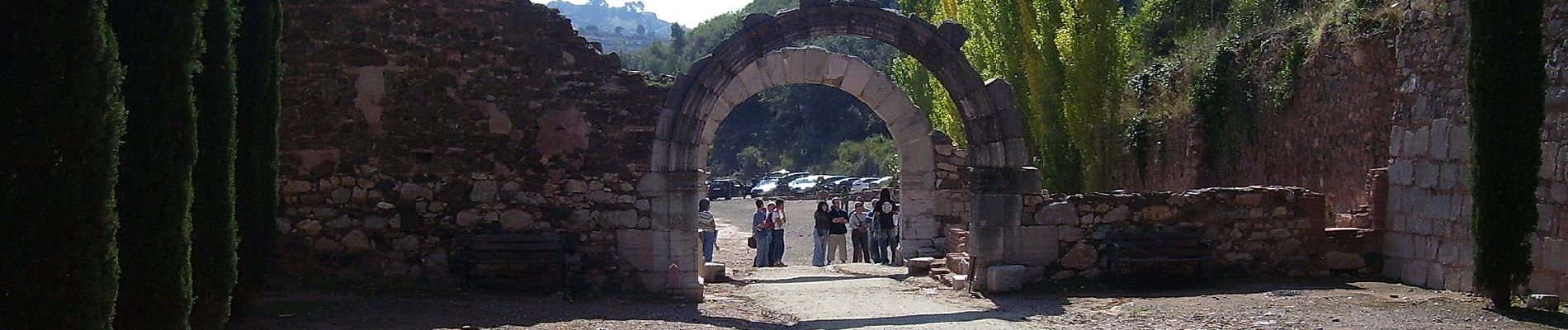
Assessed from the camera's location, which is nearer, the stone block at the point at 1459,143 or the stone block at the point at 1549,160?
the stone block at the point at 1549,160

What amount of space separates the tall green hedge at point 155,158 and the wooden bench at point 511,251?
491 cm

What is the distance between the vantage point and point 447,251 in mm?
12000

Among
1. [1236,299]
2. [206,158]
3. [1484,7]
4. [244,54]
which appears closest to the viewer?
[206,158]

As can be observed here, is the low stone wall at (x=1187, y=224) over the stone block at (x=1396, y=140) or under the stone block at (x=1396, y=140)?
under

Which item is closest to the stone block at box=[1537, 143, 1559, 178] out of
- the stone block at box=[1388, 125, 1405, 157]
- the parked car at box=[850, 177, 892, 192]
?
the stone block at box=[1388, 125, 1405, 157]

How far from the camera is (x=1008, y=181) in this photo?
12.1 meters

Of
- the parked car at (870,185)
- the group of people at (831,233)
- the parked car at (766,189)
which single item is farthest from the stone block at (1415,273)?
the parked car at (766,189)

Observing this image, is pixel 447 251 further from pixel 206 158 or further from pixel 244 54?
pixel 206 158

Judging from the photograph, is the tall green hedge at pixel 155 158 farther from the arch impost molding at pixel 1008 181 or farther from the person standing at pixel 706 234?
the person standing at pixel 706 234

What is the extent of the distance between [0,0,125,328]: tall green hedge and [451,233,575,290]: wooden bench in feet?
20.1

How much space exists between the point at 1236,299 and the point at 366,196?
7443 millimetres

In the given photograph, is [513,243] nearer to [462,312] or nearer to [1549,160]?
[462,312]

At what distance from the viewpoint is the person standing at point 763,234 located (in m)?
17.3

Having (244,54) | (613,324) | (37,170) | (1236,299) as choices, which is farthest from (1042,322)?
(37,170)
